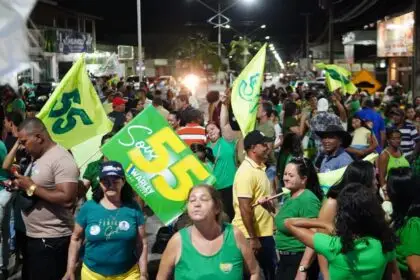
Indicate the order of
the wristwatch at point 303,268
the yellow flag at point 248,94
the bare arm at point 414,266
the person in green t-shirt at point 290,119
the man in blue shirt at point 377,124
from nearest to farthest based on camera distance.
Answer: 1. the bare arm at point 414,266
2. the wristwatch at point 303,268
3. the yellow flag at point 248,94
4. the man in blue shirt at point 377,124
5. the person in green t-shirt at point 290,119

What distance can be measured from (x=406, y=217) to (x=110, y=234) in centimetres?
207

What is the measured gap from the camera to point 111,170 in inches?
202

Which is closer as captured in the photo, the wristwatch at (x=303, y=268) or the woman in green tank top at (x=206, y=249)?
the woman in green tank top at (x=206, y=249)

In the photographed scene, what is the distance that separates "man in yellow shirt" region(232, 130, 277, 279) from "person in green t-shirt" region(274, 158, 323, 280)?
480mm

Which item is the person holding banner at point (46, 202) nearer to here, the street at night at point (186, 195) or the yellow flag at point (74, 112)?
the street at night at point (186, 195)

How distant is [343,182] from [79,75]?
2.97 meters

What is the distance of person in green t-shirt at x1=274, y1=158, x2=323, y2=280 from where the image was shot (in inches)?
204

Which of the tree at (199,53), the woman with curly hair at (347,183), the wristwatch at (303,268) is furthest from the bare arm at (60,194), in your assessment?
the tree at (199,53)

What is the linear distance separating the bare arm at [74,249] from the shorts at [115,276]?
0.29ft

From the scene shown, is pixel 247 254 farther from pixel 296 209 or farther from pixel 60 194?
pixel 60 194

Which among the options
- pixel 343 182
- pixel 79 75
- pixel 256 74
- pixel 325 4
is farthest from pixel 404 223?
pixel 325 4

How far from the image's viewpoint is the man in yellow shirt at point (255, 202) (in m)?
5.90

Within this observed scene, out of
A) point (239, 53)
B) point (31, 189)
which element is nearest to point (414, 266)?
point (31, 189)

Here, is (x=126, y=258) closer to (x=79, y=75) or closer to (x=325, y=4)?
(x=79, y=75)
